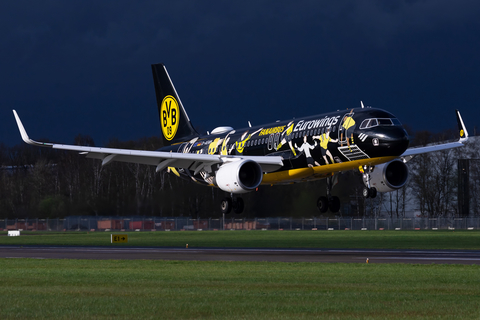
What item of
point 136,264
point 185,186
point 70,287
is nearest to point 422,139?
point 185,186

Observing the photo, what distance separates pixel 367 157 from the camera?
140 ft

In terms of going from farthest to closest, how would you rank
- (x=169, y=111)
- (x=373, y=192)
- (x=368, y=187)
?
Answer: 1. (x=169, y=111)
2. (x=368, y=187)
3. (x=373, y=192)

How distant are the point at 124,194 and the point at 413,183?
2183 inches

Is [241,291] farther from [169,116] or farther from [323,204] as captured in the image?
[169,116]

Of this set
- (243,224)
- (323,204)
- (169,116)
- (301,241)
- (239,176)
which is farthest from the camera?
(243,224)

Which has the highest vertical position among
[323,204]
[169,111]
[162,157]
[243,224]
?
[169,111]

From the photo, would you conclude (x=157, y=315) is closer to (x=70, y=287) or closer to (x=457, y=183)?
(x=70, y=287)

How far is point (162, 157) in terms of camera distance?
166ft

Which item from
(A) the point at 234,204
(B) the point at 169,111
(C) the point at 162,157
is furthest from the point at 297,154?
(B) the point at 169,111

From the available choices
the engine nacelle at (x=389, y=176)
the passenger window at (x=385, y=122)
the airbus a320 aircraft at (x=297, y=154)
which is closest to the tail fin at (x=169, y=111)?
the airbus a320 aircraft at (x=297, y=154)

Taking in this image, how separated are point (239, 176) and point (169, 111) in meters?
19.5

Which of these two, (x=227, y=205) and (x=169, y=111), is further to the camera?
(x=169, y=111)

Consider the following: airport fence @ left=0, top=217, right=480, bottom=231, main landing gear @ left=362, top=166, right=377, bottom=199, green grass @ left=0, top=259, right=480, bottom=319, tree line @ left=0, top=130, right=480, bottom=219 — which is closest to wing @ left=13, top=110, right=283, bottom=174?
main landing gear @ left=362, top=166, right=377, bottom=199

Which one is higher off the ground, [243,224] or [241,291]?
[243,224]
